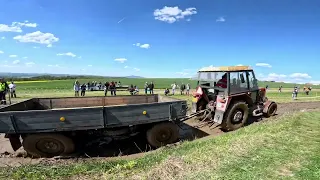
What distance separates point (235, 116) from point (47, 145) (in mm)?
6108

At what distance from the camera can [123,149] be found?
7.97m

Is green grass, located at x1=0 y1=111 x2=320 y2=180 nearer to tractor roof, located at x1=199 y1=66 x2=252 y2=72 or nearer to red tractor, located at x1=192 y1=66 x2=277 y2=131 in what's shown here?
red tractor, located at x1=192 y1=66 x2=277 y2=131

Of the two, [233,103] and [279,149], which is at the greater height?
[233,103]

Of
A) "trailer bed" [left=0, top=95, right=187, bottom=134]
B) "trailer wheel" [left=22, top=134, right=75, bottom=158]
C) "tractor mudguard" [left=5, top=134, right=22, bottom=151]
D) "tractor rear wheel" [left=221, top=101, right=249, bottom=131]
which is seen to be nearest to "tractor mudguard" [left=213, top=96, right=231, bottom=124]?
"tractor rear wheel" [left=221, top=101, right=249, bottom=131]

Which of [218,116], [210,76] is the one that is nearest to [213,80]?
[210,76]

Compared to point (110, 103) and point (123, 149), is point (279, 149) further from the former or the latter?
point (110, 103)

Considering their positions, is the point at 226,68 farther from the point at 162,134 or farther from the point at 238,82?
the point at 162,134

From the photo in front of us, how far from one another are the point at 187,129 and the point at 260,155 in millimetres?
4740

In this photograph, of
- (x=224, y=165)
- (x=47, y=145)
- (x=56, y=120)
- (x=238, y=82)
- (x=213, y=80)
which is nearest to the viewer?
(x=224, y=165)

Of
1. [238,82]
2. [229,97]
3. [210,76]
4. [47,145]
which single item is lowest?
[47,145]

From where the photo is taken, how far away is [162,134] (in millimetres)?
8078

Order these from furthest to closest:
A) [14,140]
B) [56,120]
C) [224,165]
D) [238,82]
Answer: [238,82] < [14,140] < [56,120] < [224,165]

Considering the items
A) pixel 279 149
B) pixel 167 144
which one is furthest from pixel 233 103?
pixel 279 149

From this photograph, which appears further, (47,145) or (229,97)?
(229,97)
